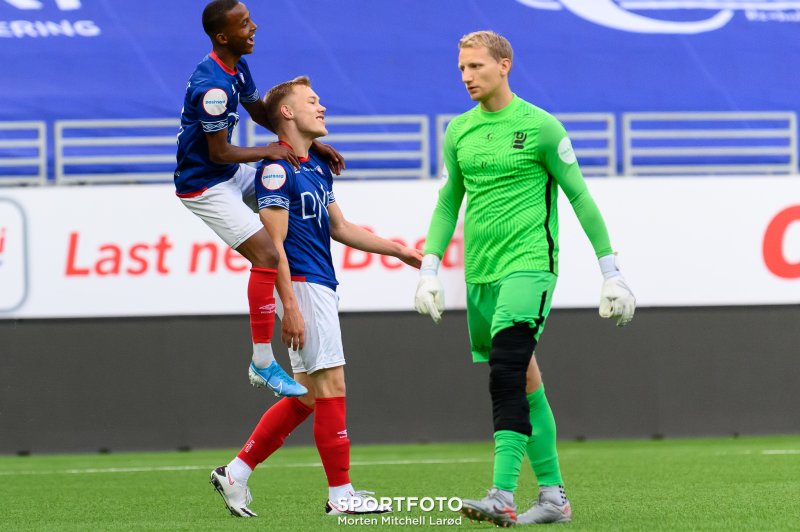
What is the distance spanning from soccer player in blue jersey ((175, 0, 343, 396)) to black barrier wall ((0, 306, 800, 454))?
247 inches

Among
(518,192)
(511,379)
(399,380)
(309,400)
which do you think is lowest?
(399,380)

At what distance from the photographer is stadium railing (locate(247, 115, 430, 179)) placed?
1420cm

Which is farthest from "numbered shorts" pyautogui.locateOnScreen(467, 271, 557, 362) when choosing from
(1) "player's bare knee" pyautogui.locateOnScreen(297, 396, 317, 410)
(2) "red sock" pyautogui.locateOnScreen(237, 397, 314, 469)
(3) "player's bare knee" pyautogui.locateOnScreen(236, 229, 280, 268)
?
(2) "red sock" pyautogui.locateOnScreen(237, 397, 314, 469)

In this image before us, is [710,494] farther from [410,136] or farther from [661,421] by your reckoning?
[410,136]

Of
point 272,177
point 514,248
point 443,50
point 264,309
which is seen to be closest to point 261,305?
point 264,309

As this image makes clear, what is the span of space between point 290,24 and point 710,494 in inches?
445

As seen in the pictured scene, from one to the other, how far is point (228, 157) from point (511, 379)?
61.2 inches

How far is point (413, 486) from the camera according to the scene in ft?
24.1

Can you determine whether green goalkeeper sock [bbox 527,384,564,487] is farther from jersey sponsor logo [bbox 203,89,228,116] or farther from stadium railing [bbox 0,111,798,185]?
stadium railing [bbox 0,111,798,185]

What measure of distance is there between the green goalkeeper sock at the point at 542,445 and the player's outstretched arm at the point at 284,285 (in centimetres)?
100

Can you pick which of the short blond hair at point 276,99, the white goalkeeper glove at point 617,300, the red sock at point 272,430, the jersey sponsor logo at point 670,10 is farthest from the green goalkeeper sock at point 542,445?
the jersey sponsor logo at point 670,10

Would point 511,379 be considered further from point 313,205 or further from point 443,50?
point 443,50

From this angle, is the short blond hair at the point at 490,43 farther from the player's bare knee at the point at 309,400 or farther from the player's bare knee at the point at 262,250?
the player's bare knee at the point at 309,400

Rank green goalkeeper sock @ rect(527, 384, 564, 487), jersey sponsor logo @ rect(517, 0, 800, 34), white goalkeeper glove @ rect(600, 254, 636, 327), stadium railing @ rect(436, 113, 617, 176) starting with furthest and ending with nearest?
jersey sponsor logo @ rect(517, 0, 800, 34) → stadium railing @ rect(436, 113, 617, 176) → green goalkeeper sock @ rect(527, 384, 564, 487) → white goalkeeper glove @ rect(600, 254, 636, 327)
